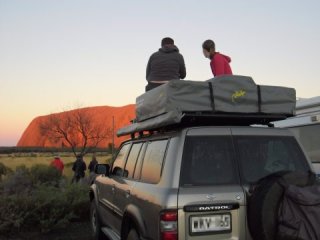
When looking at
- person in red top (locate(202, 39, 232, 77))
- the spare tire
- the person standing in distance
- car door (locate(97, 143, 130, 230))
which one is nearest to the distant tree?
car door (locate(97, 143, 130, 230))

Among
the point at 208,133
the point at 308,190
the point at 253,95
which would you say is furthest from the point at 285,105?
the point at 308,190

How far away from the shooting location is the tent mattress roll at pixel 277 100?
4.90m

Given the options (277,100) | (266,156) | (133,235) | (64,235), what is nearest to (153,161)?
(133,235)

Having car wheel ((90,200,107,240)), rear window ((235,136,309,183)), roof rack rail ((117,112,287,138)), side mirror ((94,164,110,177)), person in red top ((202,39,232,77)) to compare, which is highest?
person in red top ((202,39,232,77))

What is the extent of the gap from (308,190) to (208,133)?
1.08 m

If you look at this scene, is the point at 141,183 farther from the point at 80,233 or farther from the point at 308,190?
the point at 80,233

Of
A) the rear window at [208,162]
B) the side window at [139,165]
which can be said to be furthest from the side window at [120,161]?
the rear window at [208,162]

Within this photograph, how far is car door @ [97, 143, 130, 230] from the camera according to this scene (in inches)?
249

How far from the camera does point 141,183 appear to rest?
500 centimetres

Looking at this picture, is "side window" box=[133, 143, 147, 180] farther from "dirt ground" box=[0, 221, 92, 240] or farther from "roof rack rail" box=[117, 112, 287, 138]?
"dirt ground" box=[0, 221, 92, 240]

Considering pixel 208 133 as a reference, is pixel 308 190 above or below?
below

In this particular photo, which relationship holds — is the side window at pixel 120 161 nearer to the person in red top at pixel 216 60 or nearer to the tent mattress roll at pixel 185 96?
the person in red top at pixel 216 60

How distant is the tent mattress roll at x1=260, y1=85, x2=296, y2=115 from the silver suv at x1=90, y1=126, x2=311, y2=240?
0.30 m

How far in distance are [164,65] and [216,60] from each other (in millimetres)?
897
